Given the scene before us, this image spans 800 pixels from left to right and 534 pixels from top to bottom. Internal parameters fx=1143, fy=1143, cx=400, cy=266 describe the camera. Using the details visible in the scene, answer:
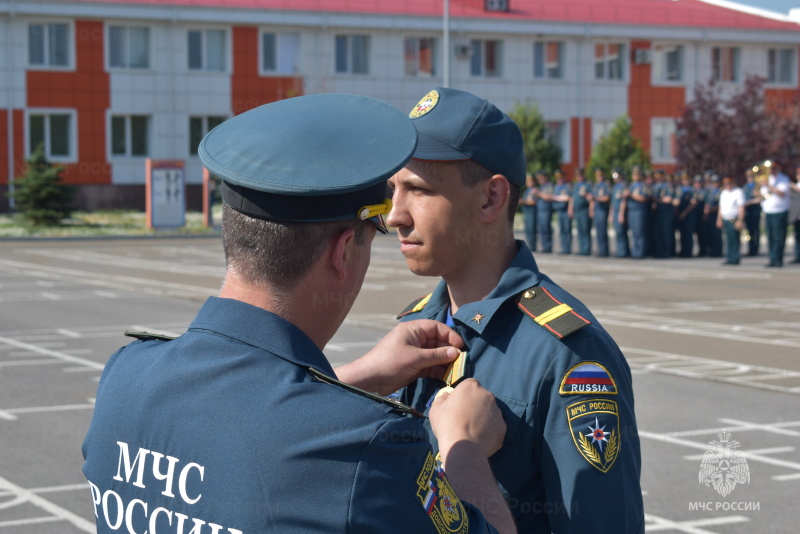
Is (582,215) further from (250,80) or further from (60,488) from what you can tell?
(60,488)

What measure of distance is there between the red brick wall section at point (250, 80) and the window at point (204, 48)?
725 mm

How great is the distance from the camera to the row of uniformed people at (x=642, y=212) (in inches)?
1088

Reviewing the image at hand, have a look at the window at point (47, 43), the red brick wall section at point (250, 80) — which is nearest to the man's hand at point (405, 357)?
the red brick wall section at point (250, 80)

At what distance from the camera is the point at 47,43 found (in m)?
43.0

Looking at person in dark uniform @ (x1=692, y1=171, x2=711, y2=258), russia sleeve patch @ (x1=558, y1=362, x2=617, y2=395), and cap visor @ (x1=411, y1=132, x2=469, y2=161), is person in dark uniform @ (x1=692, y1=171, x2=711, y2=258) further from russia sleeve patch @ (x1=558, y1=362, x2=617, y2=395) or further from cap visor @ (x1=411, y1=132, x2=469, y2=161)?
russia sleeve patch @ (x1=558, y1=362, x2=617, y2=395)

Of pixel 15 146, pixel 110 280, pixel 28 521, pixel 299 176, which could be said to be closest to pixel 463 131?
pixel 299 176

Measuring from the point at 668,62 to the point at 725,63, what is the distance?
2.70 meters

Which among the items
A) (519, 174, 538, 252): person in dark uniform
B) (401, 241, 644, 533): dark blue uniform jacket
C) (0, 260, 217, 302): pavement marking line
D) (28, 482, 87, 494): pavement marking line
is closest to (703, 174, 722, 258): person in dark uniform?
(519, 174, 538, 252): person in dark uniform

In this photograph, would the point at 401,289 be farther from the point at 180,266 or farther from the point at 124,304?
the point at 180,266

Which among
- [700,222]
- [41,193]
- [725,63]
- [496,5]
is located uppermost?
[496,5]

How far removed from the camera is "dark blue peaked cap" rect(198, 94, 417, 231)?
6.60 feet

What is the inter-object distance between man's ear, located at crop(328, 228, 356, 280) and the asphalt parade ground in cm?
453

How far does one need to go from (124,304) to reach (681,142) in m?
28.4

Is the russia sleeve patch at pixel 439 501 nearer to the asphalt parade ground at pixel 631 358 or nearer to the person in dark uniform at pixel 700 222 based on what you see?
the asphalt parade ground at pixel 631 358
